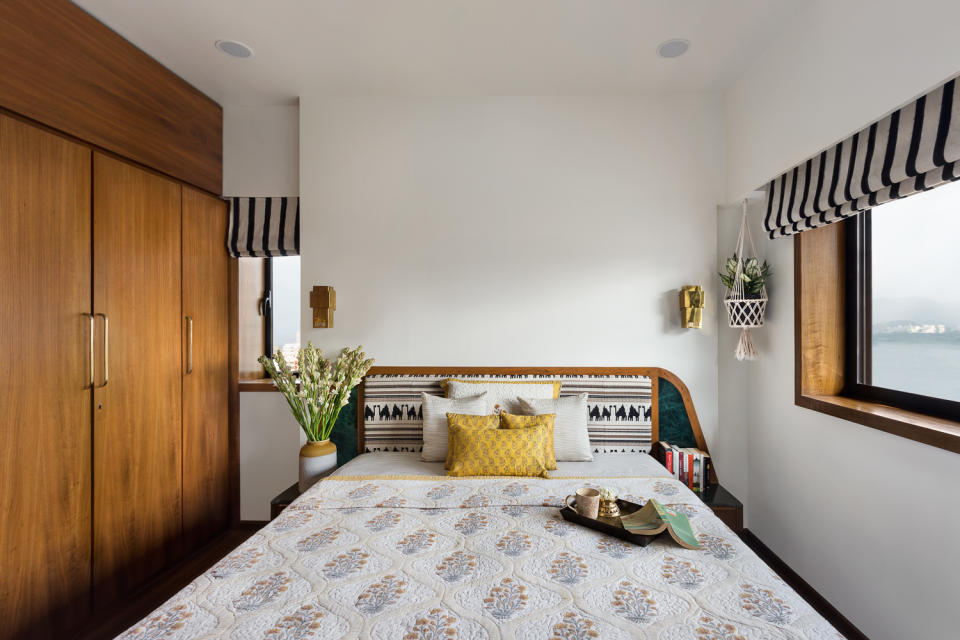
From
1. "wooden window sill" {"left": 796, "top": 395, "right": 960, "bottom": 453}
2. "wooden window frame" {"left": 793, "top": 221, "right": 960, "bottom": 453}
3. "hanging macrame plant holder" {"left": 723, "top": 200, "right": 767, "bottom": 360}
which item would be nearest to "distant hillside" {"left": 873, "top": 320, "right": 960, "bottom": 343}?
"wooden window frame" {"left": 793, "top": 221, "right": 960, "bottom": 453}

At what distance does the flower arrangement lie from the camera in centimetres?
256

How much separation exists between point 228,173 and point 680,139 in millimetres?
2841

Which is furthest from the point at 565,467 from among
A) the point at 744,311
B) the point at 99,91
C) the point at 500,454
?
the point at 99,91

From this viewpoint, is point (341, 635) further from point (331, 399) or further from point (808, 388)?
point (808, 388)

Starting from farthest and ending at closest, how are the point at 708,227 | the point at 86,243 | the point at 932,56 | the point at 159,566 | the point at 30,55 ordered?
the point at 708,227 → the point at 159,566 → the point at 86,243 → the point at 30,55 → the point at 932,56

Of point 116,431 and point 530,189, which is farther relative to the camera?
point 530,189

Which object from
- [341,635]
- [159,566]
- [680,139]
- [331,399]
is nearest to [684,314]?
[680,139]

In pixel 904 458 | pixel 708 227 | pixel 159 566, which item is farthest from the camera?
pixel 708 227

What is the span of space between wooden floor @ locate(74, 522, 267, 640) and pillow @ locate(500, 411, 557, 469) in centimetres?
186

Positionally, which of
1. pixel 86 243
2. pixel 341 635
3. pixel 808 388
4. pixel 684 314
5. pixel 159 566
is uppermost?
pixel 86 243

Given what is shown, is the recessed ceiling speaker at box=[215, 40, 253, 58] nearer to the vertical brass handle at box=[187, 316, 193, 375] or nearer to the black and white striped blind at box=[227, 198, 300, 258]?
the black and white striped blind at box=[227, 198, 300, 258]

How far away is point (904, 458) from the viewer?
1686mm

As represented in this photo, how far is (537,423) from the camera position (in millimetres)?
2367

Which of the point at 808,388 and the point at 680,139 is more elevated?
the point at 680,139
